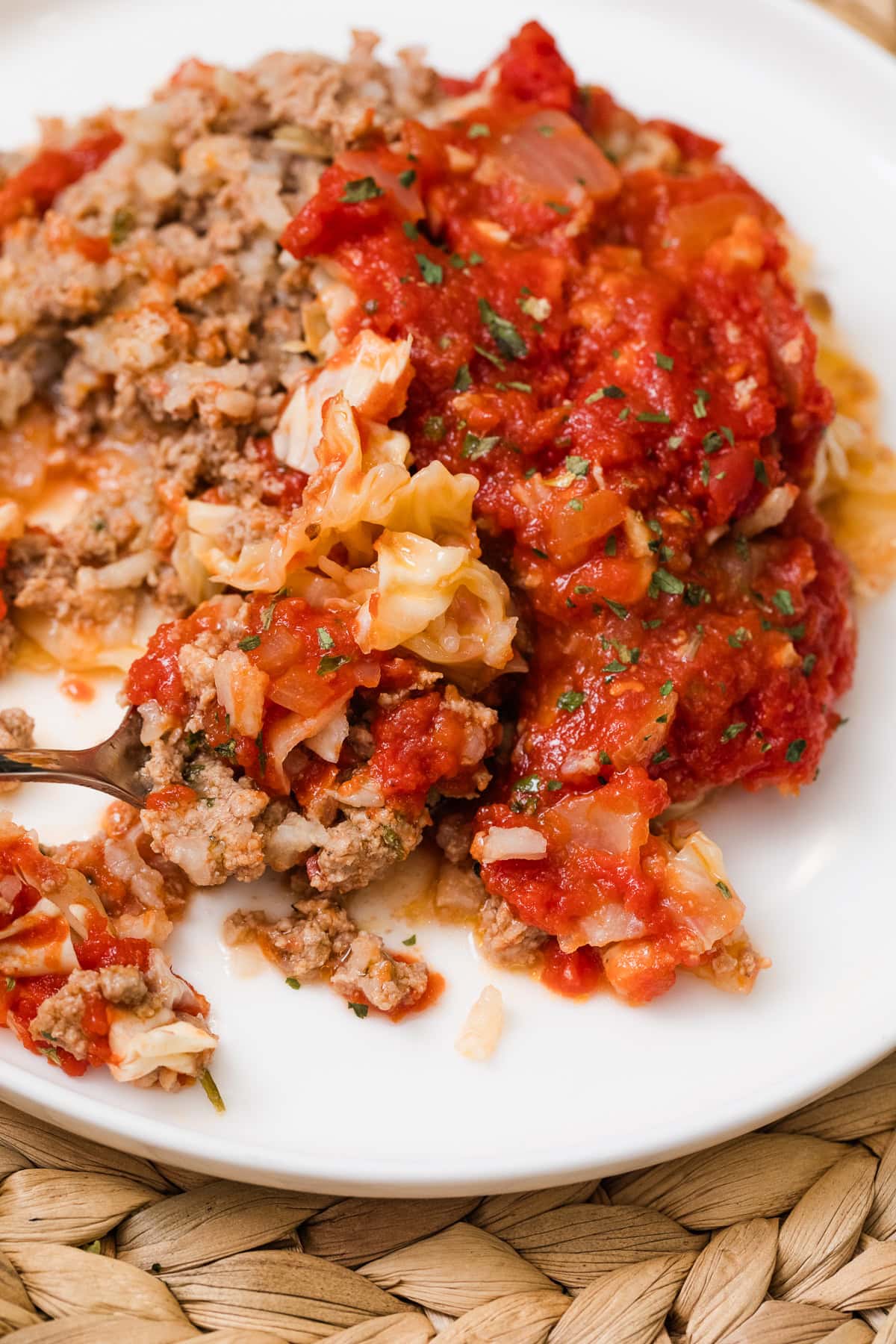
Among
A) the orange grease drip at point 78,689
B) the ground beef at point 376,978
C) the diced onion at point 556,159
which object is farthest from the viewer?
the diced onion at point 556,159

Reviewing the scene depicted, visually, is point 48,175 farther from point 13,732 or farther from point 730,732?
point 730,732

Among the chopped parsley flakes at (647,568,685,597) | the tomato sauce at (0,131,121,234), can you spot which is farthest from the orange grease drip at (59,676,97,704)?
the chopped parsley flakes at (647,568,685,597)

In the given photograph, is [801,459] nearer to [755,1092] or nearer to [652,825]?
[652,825]

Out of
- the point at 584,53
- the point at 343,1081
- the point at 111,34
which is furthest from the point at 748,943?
the point at 111,34

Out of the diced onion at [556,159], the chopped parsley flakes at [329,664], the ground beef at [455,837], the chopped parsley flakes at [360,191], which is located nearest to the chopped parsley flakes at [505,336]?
the chopped parsley flakes at [360,191]

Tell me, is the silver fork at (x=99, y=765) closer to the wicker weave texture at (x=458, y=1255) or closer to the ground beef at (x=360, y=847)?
the ground beef at (x=360, y=847)
